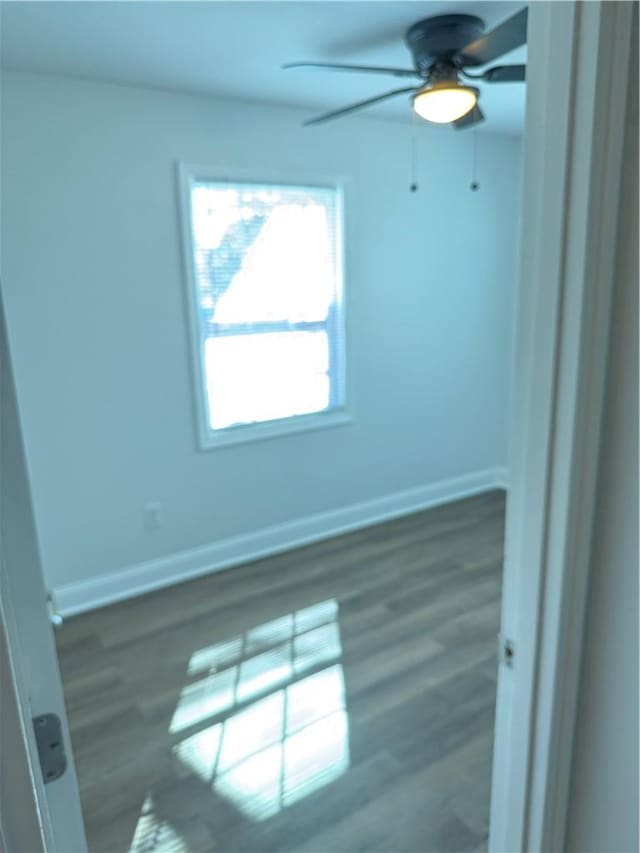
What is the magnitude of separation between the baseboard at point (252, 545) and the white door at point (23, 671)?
7.74ft

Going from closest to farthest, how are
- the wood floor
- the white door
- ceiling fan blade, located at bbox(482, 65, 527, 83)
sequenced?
the white door
the wood floor
ceiling fan blade, located at bbox(482, 65, 527, 83)

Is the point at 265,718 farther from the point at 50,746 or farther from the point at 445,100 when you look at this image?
the point at 445,100

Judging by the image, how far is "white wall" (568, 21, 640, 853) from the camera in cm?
86

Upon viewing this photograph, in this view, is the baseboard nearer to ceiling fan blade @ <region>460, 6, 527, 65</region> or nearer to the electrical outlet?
the electrical outlet

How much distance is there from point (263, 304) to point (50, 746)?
111 inches

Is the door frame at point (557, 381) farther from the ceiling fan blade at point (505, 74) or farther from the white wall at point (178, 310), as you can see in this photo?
the white wall at point (178, 310)

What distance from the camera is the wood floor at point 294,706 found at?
6.04 ft

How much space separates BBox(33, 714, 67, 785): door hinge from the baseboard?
2.40 metres

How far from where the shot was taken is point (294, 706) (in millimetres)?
2334

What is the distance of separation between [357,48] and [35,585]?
2.37 metres

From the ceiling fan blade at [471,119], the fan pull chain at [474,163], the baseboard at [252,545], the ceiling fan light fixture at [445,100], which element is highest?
the fan pull chain at [474,163]

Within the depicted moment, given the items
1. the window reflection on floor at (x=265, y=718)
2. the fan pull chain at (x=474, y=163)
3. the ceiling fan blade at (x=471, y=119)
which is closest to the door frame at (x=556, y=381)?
the window reflection on floor at (x=265, y=718)

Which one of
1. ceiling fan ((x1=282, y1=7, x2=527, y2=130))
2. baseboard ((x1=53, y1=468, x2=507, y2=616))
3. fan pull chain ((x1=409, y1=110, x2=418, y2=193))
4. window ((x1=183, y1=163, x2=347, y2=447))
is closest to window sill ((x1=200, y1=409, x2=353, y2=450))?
window ((x1=183, y1=163, x2=347, y2=447))

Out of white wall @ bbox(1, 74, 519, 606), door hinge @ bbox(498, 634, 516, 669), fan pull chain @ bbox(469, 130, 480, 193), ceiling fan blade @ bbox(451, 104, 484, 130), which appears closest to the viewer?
door hinge @ bbox(498, 634, 516, 669)
